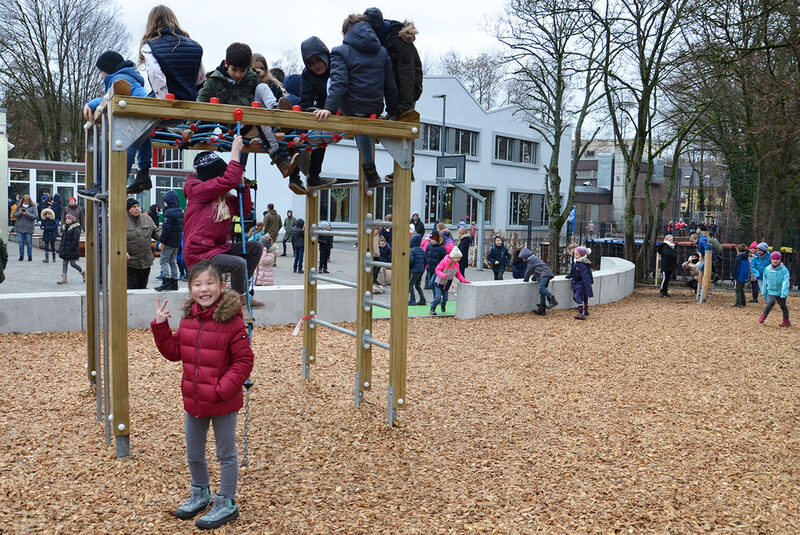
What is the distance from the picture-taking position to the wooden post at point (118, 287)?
429 cm

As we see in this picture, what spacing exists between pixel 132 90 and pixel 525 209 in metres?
38.3

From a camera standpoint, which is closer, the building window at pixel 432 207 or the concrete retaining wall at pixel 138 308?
the concrete retaining wall at pixel 138 308

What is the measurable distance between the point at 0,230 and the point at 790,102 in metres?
20.4

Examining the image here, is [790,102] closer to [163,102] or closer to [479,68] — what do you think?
[163,102]

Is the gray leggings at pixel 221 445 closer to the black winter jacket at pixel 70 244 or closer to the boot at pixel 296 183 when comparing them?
the boot at pixel 296 183

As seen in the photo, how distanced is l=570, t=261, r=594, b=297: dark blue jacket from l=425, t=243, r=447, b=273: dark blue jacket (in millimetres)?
2707

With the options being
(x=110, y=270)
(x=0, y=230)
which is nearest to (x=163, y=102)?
(x=110, y=270)

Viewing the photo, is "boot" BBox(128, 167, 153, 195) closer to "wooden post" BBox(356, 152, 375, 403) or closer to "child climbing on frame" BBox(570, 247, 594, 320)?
"wooden post" BBox(356, 152, 375, 403)

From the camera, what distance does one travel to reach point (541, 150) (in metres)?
42.4

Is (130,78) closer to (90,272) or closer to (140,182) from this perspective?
(140,182)

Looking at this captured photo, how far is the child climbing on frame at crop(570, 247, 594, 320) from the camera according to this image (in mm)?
12574

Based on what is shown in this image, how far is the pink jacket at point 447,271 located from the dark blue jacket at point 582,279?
7.02 ft

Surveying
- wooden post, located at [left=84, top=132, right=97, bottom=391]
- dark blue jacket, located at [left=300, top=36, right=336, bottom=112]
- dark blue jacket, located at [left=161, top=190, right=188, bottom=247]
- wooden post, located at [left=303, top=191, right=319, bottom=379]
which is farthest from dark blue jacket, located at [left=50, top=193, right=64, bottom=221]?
dark blue jacket, located at [left=300, top=36, right=336, bottom=112]

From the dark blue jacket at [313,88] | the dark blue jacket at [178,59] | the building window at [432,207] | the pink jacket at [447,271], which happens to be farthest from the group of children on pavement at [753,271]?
the building window at [432,207]
